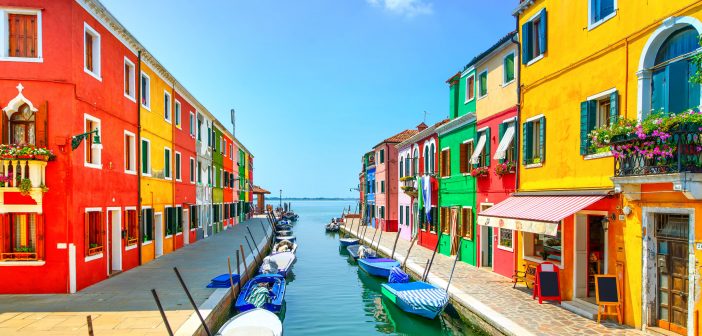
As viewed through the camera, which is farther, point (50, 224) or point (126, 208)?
point (126, 208)

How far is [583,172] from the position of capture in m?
11.5

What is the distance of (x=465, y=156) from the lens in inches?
774

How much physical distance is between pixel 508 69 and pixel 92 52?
1385 cm

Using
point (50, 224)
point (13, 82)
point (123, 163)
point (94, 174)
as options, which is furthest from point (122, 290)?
point (13, 82)

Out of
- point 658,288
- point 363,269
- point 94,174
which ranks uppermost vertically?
point 94,174

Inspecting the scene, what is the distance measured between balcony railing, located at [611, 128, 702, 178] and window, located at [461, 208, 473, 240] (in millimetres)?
9466

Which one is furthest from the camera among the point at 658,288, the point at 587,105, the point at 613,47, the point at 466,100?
the point at 466,100

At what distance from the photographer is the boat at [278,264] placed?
20.0m

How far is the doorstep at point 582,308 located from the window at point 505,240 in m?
3.88

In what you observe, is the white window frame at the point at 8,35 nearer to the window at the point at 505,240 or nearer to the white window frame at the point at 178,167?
the white window frame at the point at 178,167

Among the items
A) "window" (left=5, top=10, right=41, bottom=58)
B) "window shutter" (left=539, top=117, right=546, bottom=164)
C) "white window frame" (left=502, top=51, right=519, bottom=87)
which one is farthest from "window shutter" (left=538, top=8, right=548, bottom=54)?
"window" (left=5, top=10, right=41, bottom=58)

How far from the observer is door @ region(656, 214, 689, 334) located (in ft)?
29.0

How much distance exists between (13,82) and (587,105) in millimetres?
15383

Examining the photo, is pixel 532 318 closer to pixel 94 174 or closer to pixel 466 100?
pixel 466 100
